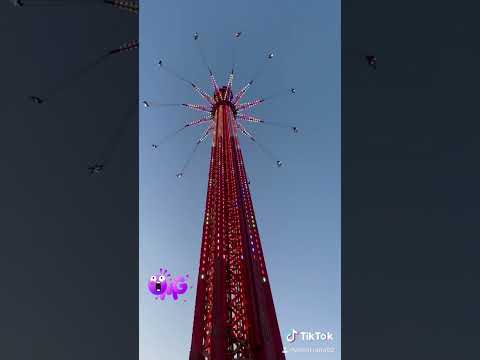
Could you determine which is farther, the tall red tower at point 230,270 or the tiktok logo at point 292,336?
the tall red tower at point 230,270

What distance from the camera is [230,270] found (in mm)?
4766

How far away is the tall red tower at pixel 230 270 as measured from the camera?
387cm

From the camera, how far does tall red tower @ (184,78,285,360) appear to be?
387 cm

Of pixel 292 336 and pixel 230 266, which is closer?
pixel 292 336
